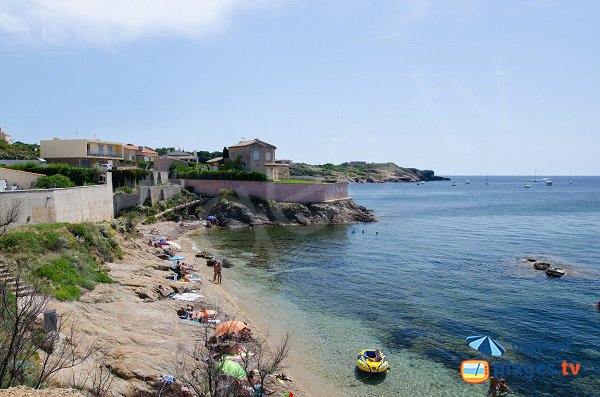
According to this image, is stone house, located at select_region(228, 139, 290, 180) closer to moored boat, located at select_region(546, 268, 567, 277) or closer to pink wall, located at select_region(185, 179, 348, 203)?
pink wall, located at select_region(185, 179, 348, 203)

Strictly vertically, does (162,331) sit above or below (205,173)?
below

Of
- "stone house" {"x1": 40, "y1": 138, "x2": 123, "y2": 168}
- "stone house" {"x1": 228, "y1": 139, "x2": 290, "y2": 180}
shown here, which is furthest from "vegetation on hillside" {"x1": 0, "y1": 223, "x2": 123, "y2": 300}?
"stone house" {"x1": 228, "y1": 139, "x2": 290, "y2": 180}

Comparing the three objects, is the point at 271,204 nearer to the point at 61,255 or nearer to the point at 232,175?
the point at 232,175

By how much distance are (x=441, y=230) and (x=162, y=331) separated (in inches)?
1863

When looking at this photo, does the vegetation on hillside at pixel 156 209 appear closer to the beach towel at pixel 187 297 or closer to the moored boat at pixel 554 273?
the beach towel at pixel 187 297

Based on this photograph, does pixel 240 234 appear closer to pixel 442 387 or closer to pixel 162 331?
pixel 162 331

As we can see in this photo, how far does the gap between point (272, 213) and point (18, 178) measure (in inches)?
1276

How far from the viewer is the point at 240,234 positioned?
172 feet

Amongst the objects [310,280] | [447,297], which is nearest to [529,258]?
[447,297]

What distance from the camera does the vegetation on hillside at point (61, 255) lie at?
1898 centimetres

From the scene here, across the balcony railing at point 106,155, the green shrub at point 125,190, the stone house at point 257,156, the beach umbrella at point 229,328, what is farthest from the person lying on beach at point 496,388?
the balcony railing at point 106,155

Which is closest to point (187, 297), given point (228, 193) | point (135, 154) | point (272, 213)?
point (272, 213)

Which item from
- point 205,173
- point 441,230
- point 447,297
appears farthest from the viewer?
point 205,173

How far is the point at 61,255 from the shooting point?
2191cm
